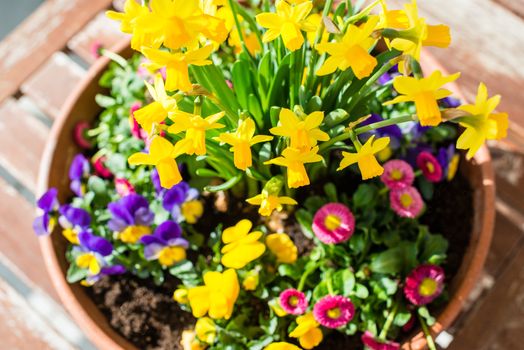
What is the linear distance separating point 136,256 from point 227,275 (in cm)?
19

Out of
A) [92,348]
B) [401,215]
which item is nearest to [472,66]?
[401,215]

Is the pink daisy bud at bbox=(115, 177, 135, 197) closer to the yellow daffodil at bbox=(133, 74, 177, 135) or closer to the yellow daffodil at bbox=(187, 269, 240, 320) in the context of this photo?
the yellow daffodil at bbox=(187, 269, 240, 320)

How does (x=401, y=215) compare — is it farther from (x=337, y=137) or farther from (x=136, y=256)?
(x=136, y=256)

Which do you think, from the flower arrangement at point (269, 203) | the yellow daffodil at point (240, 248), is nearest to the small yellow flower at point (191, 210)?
the flower arrangement at point (269, 203)

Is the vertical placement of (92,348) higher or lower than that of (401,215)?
lower

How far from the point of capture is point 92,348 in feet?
3.83

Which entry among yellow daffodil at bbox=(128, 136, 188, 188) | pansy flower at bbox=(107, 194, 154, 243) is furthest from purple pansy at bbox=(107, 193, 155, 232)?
yellow daffodil at bbox=(128, 136, 188, 188)

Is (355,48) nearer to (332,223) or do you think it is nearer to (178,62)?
(178,62)

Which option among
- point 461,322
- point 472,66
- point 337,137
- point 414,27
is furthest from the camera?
point 472,66

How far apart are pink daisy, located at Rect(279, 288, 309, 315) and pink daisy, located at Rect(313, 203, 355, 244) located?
0.28 ft

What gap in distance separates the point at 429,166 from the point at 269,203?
1.10ft

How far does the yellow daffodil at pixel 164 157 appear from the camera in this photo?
68cm

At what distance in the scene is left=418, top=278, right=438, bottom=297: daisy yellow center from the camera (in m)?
0.88

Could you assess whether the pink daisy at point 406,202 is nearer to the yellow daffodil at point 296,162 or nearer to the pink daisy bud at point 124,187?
the yellow daffodil at point 296,162
